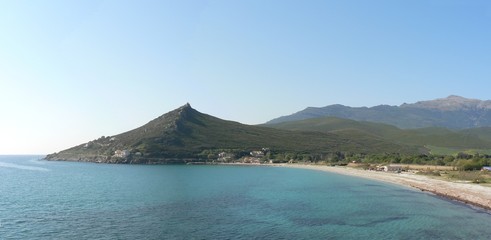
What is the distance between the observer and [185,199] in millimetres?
75500

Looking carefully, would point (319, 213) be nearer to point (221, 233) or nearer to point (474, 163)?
point (221, 233)

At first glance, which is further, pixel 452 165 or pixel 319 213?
pixel 452 165

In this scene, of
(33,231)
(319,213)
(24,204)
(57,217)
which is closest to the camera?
(33,231)

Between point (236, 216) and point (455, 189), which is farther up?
point (455, 189)

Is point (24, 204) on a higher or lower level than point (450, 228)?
higher

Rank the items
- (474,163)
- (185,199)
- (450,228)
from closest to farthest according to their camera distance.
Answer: (450,228) → (185,199) → (474,163)

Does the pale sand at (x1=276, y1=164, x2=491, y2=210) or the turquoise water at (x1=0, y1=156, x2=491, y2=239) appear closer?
the turquoise water at (x1=0, y1=156, x2=491, y2=239)

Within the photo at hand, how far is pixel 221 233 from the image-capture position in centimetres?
4550

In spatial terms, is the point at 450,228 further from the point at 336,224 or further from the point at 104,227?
the point at 104,227

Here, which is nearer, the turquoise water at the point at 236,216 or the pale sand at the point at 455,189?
the turquoise water at the point at 236,216

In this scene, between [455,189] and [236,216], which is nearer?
[236,216]

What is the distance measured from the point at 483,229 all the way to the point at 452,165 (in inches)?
3795

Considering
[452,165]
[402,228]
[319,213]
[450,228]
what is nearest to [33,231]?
[319,213]

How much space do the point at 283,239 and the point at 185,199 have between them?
118ft
